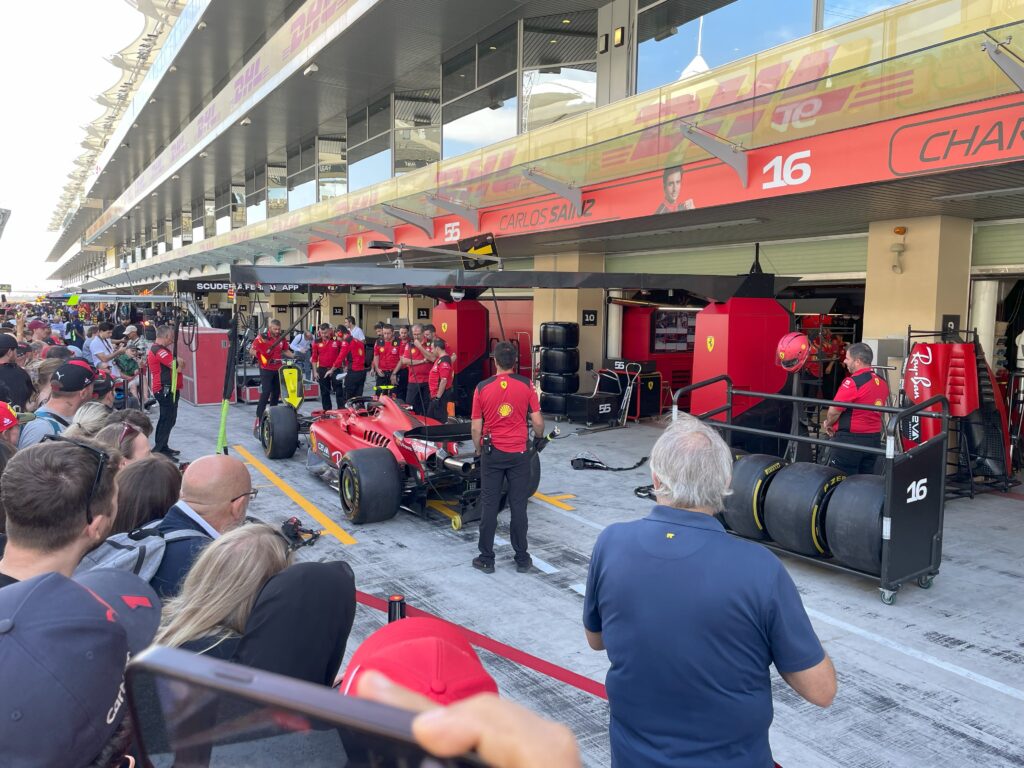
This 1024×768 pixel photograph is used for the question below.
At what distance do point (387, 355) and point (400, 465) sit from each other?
7.32m

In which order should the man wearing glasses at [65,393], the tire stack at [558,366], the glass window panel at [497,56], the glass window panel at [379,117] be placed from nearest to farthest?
the man wearing glasses at [65,393] < the tire stack at [558,366] < the glass window panel at [497,56] < the glass window panel at [379,117]

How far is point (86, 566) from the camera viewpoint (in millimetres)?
2482

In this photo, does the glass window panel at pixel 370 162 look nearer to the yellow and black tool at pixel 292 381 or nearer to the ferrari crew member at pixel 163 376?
the yellow and black tool at pixel 292 381

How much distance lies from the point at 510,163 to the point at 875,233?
21.9 feet

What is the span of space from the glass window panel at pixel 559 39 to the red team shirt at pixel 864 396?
929 centimetres

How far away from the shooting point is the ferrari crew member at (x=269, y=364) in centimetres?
1177

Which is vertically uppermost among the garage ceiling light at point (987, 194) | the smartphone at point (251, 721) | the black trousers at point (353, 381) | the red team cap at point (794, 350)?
the garage ceiling light at point (987, 194)

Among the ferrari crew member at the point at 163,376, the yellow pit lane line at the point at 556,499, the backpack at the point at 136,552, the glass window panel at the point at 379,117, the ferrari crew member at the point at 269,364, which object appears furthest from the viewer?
the glass window panel at the point at 379,117

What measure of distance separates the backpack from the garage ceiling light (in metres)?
8.80

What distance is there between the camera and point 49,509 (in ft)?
6.43

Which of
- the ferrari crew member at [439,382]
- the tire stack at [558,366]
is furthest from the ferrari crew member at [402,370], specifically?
the tire stack at [558,366]

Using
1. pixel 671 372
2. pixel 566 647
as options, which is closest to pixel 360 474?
pixel 566 647

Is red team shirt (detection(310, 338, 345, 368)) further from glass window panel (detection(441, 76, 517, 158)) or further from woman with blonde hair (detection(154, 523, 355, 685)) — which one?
woman with blonde hair (detection(154, 523, 355, 685))

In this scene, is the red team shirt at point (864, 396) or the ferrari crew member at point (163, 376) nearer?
the red team shirt at point (864, 396)
